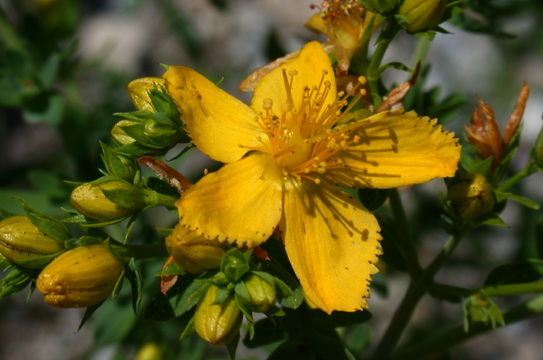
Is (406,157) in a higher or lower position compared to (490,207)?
higher

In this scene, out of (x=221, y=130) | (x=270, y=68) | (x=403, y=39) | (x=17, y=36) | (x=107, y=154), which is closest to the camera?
(x=107, y=154)

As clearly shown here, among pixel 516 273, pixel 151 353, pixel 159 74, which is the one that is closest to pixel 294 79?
pixel 516 273

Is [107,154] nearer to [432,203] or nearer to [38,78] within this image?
[38,78]

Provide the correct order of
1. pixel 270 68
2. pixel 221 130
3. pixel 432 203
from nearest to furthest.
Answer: pixel 221 130, pixel 270 68, pixel 432 203

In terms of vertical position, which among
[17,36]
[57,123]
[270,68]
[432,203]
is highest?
[270,68]

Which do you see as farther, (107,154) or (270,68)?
(270,68)

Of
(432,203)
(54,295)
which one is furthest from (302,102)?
(432,203)
